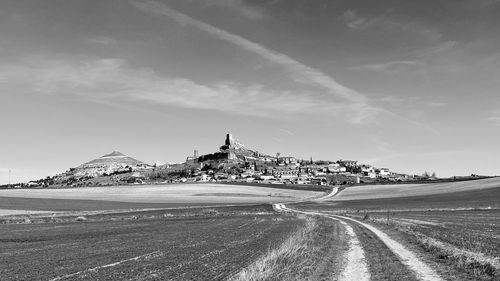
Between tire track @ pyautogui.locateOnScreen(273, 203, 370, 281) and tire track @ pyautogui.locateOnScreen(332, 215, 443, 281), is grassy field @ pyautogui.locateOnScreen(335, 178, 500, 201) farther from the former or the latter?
tire track @ pyautogui.locateOnScreen(273, 203, 370, 281)

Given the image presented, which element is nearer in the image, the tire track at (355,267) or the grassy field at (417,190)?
the tire track at (355,267)

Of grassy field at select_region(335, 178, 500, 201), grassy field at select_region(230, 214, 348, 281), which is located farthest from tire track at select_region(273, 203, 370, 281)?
grassy field at select_region(335, 178, 500, 201)

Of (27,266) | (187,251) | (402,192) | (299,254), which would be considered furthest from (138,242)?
(402,192)

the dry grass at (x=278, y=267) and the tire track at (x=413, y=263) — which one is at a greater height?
the dry grass at (x=278, y=267)

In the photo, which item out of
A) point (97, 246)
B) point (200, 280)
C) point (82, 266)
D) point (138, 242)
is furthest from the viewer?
point (138, 242)

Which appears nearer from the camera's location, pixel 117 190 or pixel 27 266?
pixel 27 266

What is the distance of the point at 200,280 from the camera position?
46.8ft

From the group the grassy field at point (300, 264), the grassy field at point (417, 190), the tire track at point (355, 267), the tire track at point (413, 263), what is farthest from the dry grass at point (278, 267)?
the grassy field at point (417, 190)

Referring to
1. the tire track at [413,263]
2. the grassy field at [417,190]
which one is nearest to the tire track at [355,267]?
the tire track at [413,263]

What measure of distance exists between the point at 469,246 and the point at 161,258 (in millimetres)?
14722

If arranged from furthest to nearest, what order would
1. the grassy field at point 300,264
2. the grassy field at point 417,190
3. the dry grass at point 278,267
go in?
the grassy field at point 417,190, the grassy field at point 300,264, the dry grass at point 278,267

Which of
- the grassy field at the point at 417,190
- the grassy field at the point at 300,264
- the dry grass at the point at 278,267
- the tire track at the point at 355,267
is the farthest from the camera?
the grassy field at the point at 417,190

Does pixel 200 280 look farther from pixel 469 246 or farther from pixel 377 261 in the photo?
pixel 469 246

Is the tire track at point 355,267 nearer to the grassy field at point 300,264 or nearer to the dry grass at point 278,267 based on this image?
the grassy field at point 300,264
